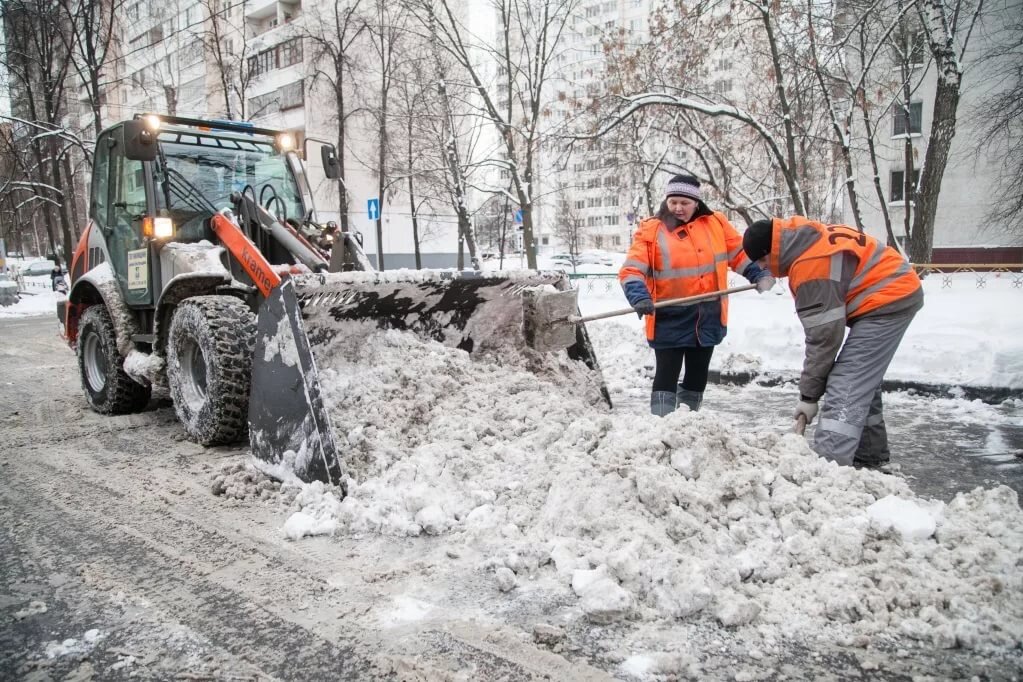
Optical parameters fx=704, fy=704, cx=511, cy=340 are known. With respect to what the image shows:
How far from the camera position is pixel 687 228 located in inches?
168

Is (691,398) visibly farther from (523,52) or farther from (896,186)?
(896,186)

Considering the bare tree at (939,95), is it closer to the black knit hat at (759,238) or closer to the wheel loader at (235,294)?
the black knit hat at (759,238)

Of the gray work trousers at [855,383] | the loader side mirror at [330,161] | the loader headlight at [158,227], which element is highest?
the loader side mirror at [330,161]

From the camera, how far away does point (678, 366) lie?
4.39 metres

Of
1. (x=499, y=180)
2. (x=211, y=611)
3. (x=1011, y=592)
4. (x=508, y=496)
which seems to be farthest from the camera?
(x=499, y=180)

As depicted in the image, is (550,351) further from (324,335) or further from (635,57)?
(635,57)

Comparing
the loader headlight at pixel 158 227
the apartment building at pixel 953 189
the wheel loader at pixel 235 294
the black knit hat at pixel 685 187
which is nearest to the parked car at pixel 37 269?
the wheel loader at pixel 235 294

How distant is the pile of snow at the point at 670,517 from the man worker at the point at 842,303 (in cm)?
44

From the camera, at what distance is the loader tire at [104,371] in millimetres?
5762

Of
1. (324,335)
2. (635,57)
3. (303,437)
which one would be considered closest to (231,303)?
(324,335)

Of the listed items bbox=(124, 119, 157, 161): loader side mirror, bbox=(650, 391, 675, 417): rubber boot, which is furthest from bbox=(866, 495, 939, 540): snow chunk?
bbox=(124, 119, 157, 161): loader side mirror

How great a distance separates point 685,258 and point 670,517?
73.7 inches

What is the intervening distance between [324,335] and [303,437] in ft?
2.54

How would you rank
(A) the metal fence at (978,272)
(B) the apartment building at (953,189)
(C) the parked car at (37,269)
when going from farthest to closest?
(C) the parked car at (37,269)
(B) the apartment building at (953,189)
(A) the metal fence at (978,272)
